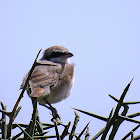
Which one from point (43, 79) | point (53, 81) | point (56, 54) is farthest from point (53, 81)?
point (56, 54)

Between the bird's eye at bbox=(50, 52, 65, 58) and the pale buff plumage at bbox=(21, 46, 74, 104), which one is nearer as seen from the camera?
the pale buff plumage at bbox=(21, 46, 74, 104)

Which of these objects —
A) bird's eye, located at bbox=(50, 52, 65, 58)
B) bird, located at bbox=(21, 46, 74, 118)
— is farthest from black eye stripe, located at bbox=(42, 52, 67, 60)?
bird, located at bbox=(21, 46, 74, 118)

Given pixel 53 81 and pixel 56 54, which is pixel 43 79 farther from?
pixel 56 54

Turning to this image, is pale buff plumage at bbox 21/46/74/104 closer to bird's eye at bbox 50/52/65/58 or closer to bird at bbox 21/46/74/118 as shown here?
bird at bbox 21/46/74/118

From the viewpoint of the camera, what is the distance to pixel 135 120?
89cm

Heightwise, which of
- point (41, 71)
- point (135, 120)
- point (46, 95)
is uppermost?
point (135, 120)

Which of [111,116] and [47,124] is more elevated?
[111,116]

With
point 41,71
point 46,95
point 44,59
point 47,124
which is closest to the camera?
point 47,124

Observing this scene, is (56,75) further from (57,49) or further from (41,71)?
(57,49)

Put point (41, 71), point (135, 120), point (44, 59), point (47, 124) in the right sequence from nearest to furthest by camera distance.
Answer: point (135, 120) → point (47, 124) → point (41, 71) → point (44, 59)

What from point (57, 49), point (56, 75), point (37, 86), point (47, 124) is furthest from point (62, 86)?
point (47, 124)

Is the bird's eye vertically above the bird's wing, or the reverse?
the bird's eye

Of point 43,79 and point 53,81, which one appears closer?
point 43,79

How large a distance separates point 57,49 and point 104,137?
3.75m
